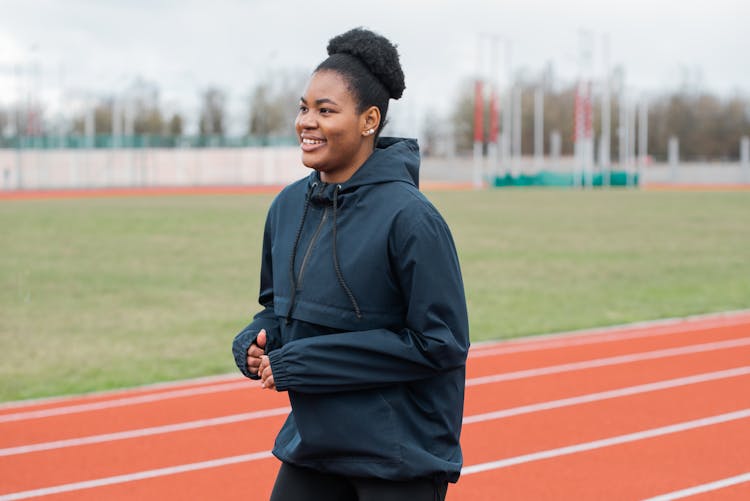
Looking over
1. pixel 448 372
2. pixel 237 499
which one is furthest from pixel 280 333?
pixel 237 499

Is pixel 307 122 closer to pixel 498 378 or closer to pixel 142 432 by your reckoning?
pixel 142 432

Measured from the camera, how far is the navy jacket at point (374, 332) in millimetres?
2182

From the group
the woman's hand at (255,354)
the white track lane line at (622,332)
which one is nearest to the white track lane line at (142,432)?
the white track lane line at (622,332)

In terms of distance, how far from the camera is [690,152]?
84.5 metres

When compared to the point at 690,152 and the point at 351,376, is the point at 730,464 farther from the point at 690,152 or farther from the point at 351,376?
the point at 690,152

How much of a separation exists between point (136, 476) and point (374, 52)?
3442mm

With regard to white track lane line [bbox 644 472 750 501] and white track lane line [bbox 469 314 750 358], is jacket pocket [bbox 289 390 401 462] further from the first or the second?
white track lane line [bbox 469 314 750 358]

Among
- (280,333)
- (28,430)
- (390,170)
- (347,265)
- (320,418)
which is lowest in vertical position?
(28,430)

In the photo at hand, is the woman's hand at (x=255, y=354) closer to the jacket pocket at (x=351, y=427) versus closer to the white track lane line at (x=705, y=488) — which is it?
the jacket pocket at (x=351, y=427)

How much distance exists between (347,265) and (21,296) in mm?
11025

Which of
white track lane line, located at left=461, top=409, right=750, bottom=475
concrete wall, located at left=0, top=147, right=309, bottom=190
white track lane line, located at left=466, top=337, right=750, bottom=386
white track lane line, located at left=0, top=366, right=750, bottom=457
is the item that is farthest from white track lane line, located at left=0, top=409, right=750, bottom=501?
concrete wall, located at left=0, top=147, right=309, bottom=190

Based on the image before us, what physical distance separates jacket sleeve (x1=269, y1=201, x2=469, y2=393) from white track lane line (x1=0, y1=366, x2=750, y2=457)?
3.90 metres

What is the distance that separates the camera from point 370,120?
2.33m

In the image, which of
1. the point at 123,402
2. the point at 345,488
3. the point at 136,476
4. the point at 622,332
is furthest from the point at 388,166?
the point at 622,332
